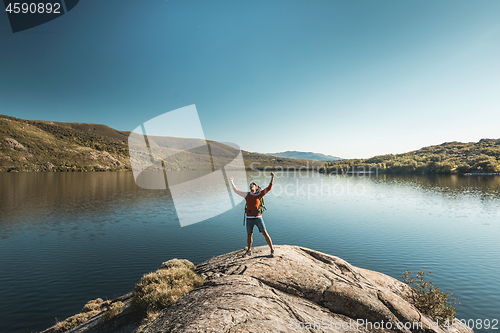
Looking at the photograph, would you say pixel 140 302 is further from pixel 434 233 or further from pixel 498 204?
pixel 498 204

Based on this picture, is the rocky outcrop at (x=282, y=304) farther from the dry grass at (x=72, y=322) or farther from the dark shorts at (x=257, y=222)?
the dry grass at (x=72, y=322)

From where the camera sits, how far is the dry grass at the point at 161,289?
7.78 metres

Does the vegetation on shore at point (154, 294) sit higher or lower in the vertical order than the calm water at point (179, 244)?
higher

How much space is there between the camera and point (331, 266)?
11031 millimetres

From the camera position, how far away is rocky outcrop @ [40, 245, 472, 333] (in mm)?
5965

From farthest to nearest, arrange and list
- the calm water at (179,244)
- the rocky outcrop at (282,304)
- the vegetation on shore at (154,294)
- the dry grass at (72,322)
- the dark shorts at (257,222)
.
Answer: the calm water at (179,244), the dark shorts at (257,222), the dry grass at (72,322), the vegetation on shore at (154,294), the rocky outcrop at (282,304)

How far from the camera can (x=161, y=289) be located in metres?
8.27

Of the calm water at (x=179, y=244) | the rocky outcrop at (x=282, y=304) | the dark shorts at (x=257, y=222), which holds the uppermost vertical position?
the dark shorts at (x=257, y=222)

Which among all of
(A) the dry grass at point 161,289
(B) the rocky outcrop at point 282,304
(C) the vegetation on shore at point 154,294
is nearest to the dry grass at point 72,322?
(B) the rocky outcrop at point 282,304

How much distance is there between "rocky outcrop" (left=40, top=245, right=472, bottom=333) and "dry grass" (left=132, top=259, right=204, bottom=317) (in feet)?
1.40

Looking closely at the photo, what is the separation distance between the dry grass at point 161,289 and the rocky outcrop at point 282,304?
0.43 m

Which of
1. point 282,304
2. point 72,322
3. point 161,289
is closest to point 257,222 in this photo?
point 282,304

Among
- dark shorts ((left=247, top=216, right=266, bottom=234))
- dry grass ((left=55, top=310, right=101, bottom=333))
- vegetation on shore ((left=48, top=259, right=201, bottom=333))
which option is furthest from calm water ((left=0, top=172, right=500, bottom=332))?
dark shorts ((left=247, top=216, right=266, bottom=234))

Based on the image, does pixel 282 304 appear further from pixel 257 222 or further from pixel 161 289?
pixel 161 289
